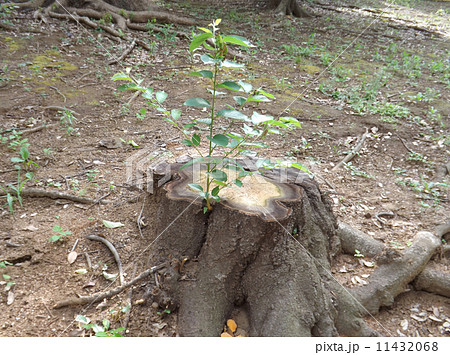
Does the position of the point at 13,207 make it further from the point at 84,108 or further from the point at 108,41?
the point at 108,41

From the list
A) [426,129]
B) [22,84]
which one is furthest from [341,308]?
[22,84]

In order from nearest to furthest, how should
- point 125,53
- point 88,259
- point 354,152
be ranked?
point 88,259 < point 354,152 < point 125,53

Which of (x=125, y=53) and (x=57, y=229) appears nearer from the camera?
(x=57, y=229)

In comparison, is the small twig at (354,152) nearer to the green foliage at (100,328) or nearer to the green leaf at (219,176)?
the green leaf at (219,176)

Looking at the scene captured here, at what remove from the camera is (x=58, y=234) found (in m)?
2.39

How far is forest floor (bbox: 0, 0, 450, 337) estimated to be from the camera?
2.13 m

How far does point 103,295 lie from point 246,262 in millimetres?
846

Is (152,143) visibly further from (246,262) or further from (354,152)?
(354,152)

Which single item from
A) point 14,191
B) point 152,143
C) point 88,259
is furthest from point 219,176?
point 152,143

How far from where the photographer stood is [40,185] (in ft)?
9.65

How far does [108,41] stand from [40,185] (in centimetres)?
438
